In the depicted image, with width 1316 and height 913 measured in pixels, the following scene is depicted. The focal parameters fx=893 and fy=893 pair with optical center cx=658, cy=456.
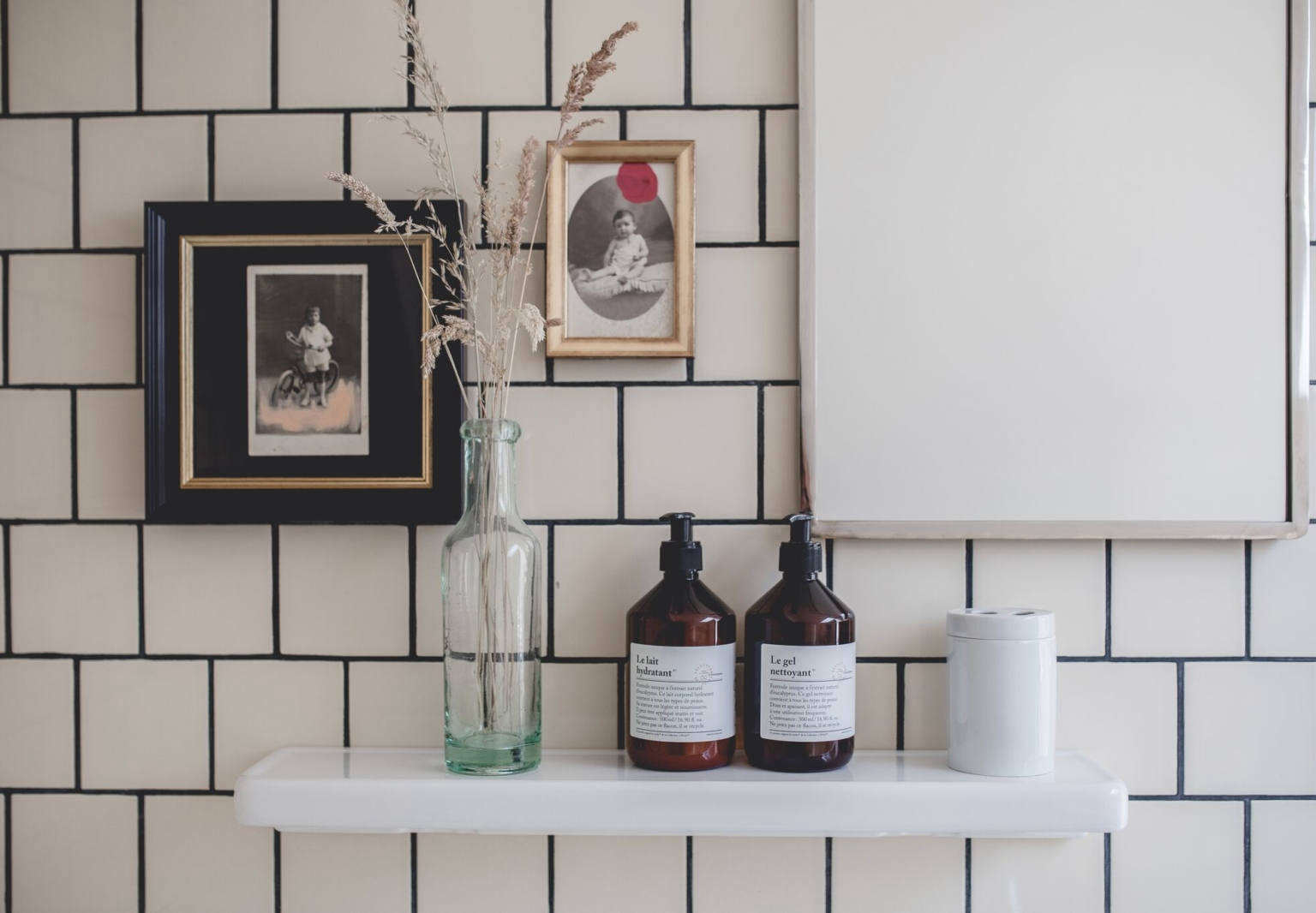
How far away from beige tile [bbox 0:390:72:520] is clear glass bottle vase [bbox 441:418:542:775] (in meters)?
0.38

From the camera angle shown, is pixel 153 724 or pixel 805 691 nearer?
pixel 805 691

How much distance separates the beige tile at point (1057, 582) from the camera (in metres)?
0.79

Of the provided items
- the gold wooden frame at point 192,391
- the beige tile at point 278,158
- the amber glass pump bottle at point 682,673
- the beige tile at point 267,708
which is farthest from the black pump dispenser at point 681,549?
the beige tile at point 278,158

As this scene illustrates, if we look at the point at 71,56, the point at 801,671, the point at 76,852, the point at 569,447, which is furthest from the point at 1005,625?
the point at 71,56

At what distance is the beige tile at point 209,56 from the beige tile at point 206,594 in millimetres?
392

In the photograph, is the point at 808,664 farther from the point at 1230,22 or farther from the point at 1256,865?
the point at 1230,22

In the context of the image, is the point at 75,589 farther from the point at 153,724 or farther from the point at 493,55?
the point at 493,55

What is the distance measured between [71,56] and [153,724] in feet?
1.99

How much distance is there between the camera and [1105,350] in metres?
0.78

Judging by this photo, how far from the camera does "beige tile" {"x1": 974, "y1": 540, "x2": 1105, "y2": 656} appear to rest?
79 cm

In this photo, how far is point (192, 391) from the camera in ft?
2.59

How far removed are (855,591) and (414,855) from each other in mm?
457

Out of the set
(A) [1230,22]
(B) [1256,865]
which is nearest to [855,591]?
(B) [1256,865]

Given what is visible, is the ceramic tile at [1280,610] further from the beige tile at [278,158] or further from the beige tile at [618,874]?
the beige tile at [278,158]
